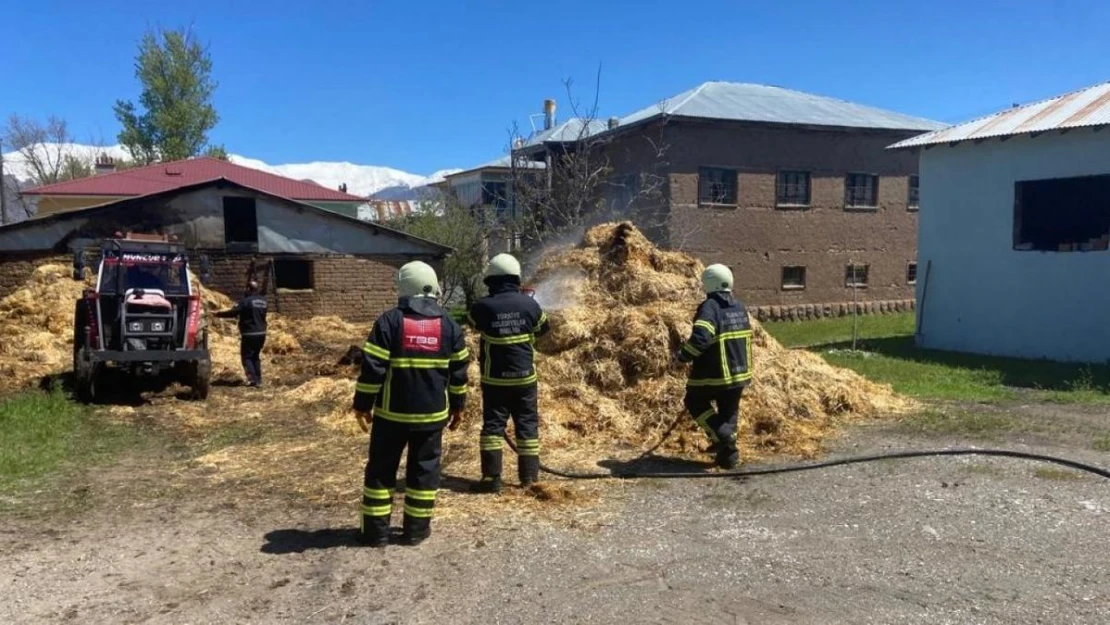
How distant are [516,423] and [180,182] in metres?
29.2

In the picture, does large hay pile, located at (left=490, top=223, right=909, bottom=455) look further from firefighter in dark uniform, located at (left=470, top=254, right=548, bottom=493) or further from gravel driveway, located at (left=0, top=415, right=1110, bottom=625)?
gravel driveway, located at (left=0, top=415, right=1110, bottom=625)

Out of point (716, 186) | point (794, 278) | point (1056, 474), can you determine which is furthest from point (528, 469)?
point (794, 278)

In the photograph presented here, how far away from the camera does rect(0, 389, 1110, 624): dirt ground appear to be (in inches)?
173

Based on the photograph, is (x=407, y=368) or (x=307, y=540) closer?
(x=407, y=368)

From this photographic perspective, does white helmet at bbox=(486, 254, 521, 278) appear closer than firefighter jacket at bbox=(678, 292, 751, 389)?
Yes

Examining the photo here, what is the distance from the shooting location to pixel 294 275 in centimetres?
2116

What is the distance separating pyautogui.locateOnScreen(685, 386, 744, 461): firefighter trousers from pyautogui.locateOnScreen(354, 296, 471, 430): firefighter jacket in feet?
8.75

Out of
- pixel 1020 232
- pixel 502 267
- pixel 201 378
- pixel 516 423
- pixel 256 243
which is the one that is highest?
pixel 1020 232

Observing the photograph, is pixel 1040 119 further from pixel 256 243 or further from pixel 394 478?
pixel 256 243

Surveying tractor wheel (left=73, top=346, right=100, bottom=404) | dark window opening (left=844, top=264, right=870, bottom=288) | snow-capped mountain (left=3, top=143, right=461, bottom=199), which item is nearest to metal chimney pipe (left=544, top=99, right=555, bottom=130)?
dark window opening (left=844, top=264, right=870, bottom=288)

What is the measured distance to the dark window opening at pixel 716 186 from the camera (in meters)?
23.6

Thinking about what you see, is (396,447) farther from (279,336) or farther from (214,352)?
(279,336)

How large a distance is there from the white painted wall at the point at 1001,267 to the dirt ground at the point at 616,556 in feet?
29.5

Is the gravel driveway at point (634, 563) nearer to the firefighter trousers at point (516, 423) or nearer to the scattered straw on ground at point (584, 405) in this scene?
the scattered straw on ground at point (584, 405)
